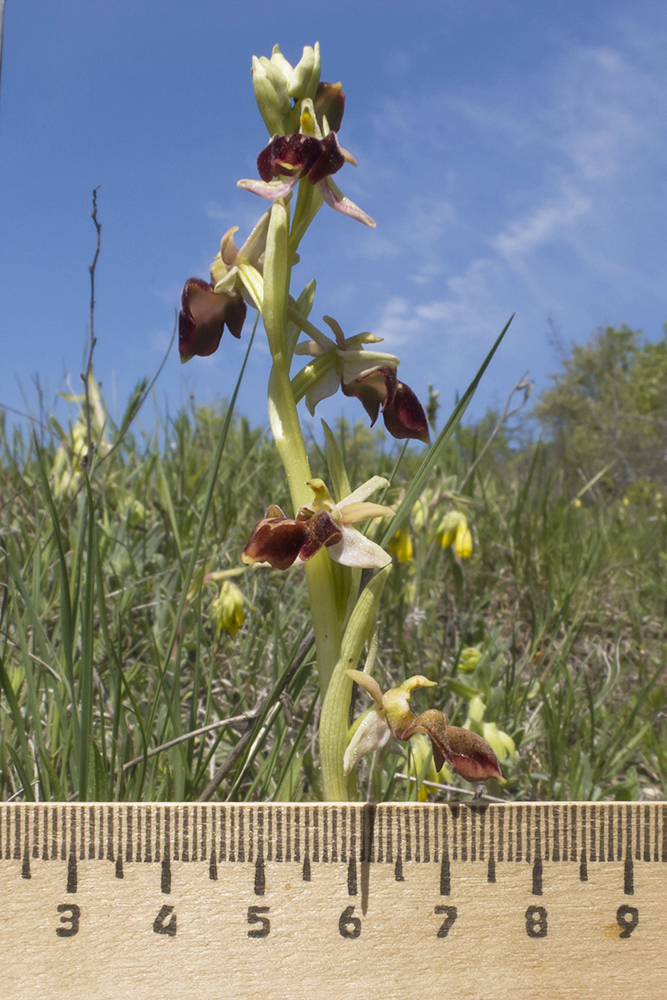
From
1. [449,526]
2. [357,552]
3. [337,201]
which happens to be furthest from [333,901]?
[449,526]

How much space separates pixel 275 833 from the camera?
1.13 m

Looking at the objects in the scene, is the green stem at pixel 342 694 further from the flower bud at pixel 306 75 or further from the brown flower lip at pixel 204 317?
the flower bud at pixel 306 75

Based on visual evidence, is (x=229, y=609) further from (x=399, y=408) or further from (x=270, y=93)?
(x=270, y=93)

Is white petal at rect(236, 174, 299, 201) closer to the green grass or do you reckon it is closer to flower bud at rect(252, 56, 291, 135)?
flower bud at rect(252, 56, 291, 135)

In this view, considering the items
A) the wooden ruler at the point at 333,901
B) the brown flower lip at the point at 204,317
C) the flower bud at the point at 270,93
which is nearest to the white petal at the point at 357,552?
the wooden ruler at the point at 333,901

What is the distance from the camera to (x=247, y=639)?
212 cm

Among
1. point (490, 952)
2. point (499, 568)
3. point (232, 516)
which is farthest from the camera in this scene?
point (499, 568)

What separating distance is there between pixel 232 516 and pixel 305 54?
1.92m

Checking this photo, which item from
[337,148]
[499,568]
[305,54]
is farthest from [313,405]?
[499,568]

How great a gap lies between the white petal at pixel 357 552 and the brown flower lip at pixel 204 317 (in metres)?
0.49

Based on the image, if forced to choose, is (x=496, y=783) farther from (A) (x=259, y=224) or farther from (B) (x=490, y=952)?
(A) (x=259, y=224)

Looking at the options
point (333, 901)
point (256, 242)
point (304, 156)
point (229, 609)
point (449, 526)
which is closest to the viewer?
point (333, 901)

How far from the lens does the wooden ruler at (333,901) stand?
107 centimetres

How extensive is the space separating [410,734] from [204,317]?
2.80 feet
